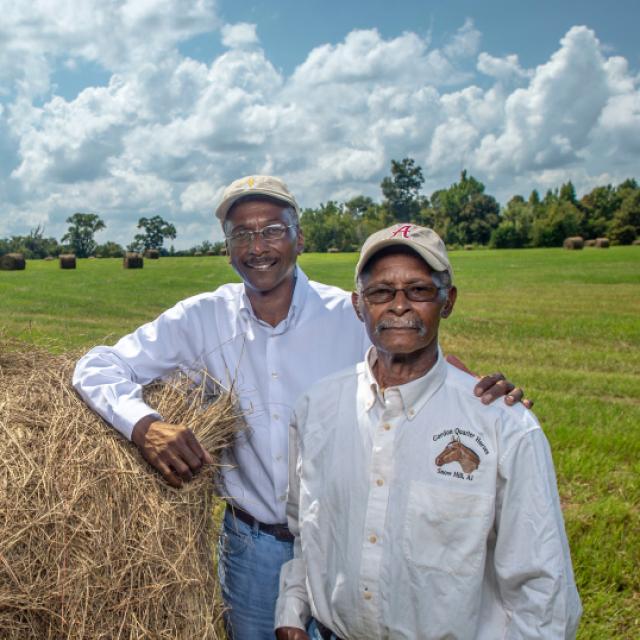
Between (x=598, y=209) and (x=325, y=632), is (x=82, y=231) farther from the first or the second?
(x=325, y=632)

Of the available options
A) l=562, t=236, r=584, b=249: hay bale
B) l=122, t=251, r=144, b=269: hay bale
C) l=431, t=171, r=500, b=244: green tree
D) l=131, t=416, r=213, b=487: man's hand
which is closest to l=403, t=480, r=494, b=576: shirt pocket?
l=131, t=416, r=213, b=487: man's hand

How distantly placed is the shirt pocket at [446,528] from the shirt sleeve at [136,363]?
3.84 ft

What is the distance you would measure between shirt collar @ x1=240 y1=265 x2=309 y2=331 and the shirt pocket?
1.17 m

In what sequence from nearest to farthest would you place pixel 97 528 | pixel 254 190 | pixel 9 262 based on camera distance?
pixel 97 528
pixel 254 190
pixel 9 262

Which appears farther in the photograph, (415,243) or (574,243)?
(574,243)

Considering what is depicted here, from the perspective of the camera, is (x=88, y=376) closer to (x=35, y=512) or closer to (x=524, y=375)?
(x=35, y=512)

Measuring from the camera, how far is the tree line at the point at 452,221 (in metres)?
82.8

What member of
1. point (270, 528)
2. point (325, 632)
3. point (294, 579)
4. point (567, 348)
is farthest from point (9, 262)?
point (325, 632)

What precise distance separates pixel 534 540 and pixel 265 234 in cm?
171

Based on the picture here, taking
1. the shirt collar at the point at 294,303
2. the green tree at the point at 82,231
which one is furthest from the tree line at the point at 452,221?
the shirt collar at the point at 294,303

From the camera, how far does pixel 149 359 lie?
10.5 ft

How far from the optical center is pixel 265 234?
10.4 ft

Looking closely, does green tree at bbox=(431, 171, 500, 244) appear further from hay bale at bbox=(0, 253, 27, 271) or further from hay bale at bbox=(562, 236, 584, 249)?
hay bale at bbox=(0, 253, 27, 271)

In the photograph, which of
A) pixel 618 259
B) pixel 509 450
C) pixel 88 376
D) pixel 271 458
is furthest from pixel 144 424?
pixel 618 259
